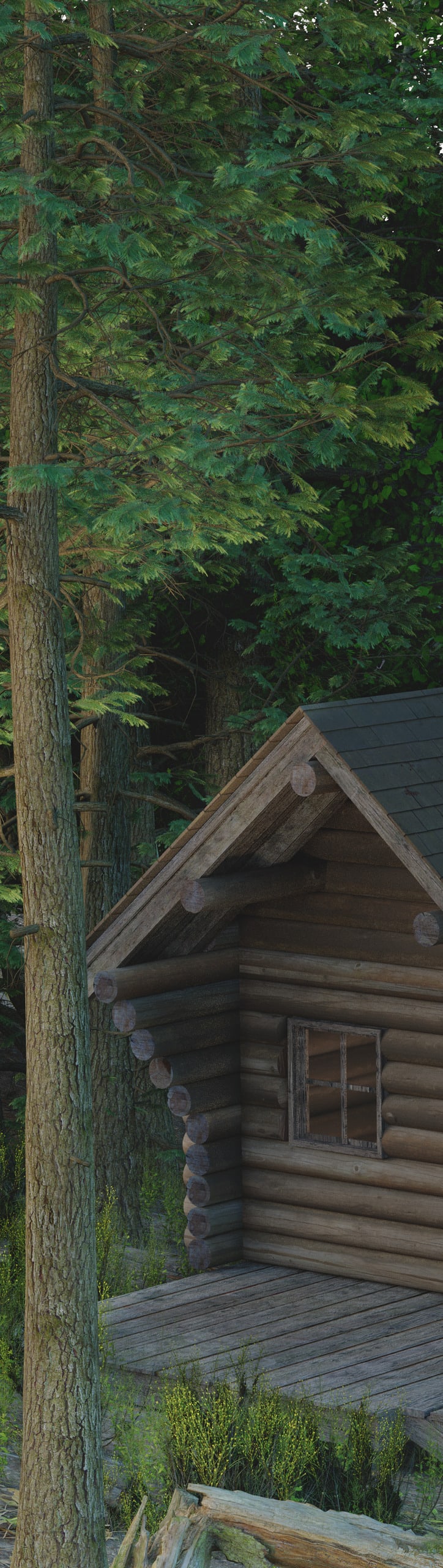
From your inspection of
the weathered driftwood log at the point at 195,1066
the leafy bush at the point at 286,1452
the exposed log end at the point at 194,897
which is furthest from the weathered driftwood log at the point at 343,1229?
the exposed log end at the point at 194,897

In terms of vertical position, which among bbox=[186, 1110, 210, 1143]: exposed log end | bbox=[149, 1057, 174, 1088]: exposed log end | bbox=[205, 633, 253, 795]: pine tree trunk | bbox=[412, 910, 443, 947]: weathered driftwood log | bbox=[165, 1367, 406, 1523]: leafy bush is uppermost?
bbox=[205, 633, 253, 795]: pine tree trunk

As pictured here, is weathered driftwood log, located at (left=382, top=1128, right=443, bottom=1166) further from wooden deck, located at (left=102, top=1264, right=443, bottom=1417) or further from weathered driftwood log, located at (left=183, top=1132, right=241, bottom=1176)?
weathered driftwood log, located at (left=183, top=1132, right=241, bottom=1176)

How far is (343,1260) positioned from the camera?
10828mm

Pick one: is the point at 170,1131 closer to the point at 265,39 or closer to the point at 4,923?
the point at 4,923

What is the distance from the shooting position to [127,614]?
14969mm

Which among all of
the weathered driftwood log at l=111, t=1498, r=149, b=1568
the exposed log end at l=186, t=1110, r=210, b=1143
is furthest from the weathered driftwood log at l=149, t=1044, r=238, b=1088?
the weathered driftwood log at l=111, t=1498, r=149, b=1568

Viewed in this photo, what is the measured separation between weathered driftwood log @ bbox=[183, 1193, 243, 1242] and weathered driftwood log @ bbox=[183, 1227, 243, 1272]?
0.03 meters

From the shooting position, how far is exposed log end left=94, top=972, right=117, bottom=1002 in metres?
9.98

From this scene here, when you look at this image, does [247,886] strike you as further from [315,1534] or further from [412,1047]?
[315,1534]

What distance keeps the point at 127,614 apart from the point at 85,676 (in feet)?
14.0

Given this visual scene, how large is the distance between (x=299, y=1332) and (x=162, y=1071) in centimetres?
194

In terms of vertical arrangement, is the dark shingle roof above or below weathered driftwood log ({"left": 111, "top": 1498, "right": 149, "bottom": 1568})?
above

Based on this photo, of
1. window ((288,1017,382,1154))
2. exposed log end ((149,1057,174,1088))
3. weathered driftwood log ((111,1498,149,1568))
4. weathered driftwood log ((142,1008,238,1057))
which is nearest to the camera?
weathered driftwood log ((111,1498,149,1568))

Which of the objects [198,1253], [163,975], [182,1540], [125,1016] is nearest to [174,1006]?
[163,975]
